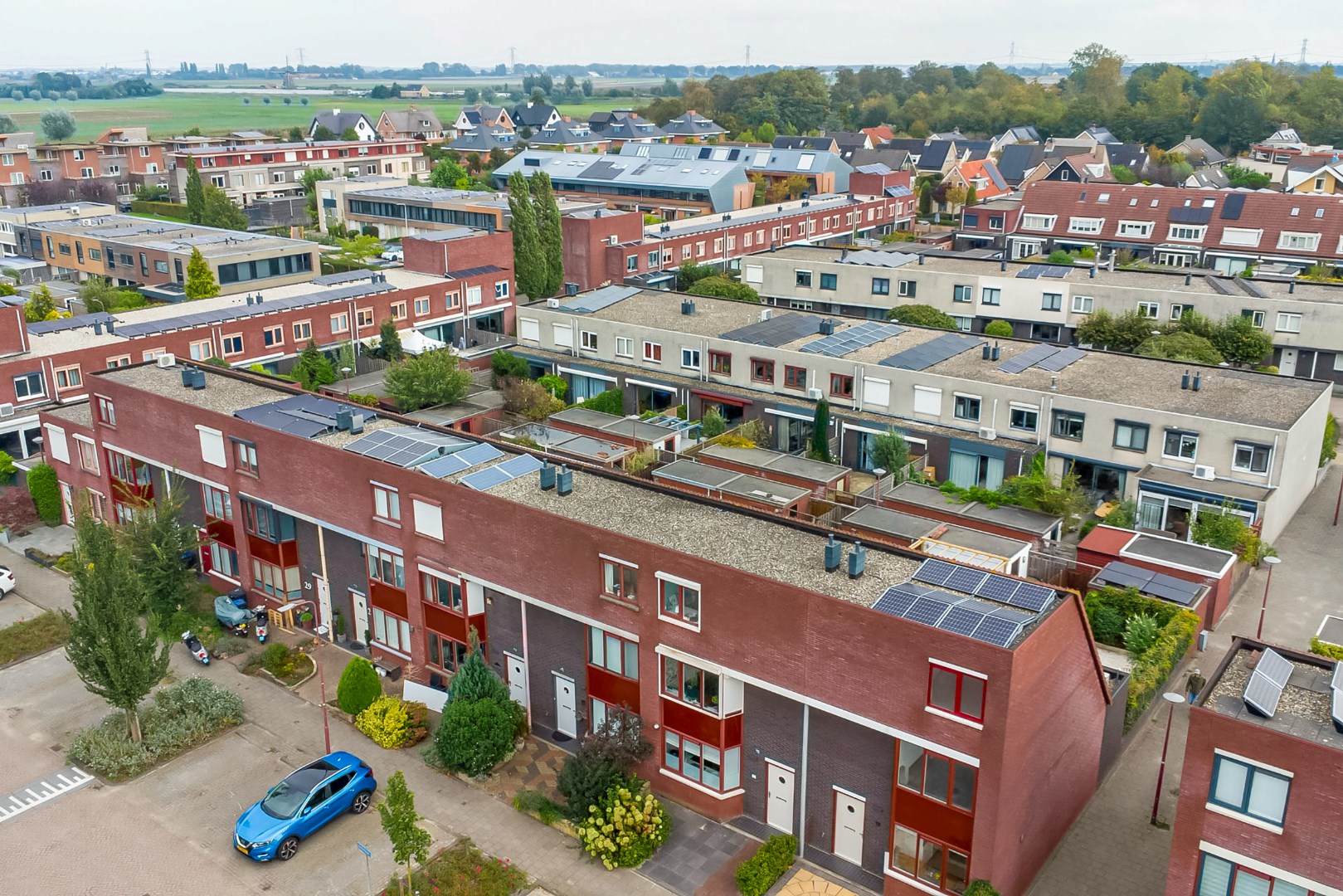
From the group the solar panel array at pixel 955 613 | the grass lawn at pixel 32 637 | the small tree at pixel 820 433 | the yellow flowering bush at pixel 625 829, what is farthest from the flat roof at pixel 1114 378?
the grass lawn at pixel 32 637

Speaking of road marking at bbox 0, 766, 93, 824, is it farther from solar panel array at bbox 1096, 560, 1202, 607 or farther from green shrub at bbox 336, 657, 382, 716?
solar panel array at bbox 1096, 560, 1202, 607

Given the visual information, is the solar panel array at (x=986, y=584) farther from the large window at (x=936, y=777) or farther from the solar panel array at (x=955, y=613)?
the large window at (x=936, y=777)

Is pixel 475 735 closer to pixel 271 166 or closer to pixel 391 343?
pixel 391 343

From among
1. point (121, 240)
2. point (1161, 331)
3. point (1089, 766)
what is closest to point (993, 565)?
point (1089, 766)

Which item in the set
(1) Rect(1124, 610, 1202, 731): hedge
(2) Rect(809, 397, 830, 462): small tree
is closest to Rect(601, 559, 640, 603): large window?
(1) Rect(1124, 610, 1202, 731): hedge

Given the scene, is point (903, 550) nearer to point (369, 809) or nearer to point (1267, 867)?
point (1267, 867)
